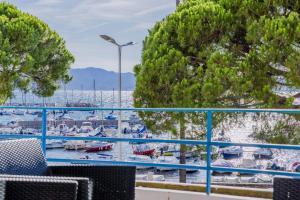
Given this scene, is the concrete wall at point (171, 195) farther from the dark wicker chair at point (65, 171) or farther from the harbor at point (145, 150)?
the harbor at point (145, 150)

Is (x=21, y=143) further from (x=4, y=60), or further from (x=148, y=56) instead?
(x=4, y=60)

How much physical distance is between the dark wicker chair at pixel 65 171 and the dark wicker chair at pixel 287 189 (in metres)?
0.99

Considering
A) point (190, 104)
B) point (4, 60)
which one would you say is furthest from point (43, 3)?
point (190, 104)

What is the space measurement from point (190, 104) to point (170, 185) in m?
12.2

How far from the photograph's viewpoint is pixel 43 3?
6156 centimetres

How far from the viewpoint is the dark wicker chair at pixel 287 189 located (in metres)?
2.72

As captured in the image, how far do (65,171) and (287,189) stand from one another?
55.1 inches

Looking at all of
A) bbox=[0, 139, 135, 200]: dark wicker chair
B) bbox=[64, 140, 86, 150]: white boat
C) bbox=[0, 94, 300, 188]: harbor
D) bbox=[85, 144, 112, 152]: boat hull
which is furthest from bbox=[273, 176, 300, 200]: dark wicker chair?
bbox=[85, 144, 112, 152]: boat hull

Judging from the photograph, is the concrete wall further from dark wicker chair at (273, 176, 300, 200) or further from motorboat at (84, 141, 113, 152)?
motorboat at (84, 141, 113, 152)

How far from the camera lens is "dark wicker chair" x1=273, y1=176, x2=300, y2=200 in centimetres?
272

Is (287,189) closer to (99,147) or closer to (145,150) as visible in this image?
(145,150)

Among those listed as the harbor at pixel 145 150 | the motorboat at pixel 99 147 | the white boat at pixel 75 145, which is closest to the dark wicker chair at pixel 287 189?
the harbor at pixel 145 150

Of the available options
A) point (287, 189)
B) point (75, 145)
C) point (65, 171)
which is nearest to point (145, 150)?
point (75, 145)

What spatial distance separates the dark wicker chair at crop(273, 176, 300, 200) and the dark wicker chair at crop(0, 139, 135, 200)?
990mm
